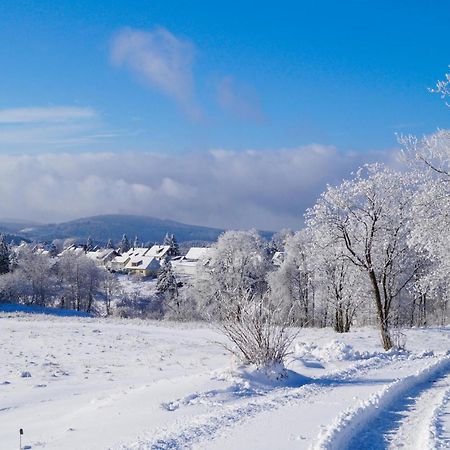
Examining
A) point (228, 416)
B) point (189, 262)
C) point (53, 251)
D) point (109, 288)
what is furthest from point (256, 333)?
point (53, 251)

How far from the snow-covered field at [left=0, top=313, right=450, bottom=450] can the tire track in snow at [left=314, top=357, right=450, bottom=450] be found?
22 mm

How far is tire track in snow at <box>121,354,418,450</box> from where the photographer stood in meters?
7.34

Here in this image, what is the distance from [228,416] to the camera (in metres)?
8.74

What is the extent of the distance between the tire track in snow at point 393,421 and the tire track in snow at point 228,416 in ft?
4.86

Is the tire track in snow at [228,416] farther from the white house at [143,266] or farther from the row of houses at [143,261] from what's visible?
the white house at [143,266]

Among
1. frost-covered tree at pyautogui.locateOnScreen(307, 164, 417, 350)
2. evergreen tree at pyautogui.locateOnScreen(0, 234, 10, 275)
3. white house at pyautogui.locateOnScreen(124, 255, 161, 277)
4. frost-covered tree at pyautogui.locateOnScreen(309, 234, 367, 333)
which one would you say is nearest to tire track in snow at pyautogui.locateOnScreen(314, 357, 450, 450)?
frost-covered tree at pyautogui.locateOnScreen(307, 164, 417, 350)

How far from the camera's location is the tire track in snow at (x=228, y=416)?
7.34 meters

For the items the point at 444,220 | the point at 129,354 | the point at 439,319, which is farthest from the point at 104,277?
the point at 444,220

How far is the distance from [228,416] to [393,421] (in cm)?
288

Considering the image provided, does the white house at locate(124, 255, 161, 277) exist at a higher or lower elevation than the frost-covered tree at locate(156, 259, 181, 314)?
higher

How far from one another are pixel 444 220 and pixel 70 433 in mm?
14175

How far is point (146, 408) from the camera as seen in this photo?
30.8 feet

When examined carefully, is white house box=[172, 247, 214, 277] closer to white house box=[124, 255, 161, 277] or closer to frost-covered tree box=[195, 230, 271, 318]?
frost-covered tree box=[195, 230, 271, 318]

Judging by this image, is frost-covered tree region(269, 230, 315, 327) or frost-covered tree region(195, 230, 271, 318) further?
frost-covered tree region(269, 230, 315, 327)
